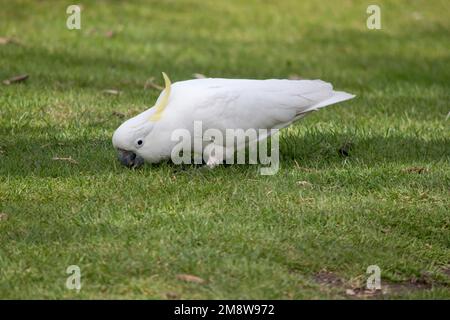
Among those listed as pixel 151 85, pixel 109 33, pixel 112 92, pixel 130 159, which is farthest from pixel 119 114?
pixel 109 33

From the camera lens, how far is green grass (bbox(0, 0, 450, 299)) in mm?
4539

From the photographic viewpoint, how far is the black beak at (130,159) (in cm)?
574

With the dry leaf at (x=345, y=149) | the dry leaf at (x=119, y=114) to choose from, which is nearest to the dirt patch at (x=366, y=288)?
the dry leaf at (x=345, y=149)

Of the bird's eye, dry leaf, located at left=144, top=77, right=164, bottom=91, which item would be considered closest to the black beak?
the bird's eye

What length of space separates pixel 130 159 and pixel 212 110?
612mm

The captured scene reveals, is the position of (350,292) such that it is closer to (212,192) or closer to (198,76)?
(212,192)

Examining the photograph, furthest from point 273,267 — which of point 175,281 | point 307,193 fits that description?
point 307,193

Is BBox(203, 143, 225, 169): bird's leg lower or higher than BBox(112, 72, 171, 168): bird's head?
lower

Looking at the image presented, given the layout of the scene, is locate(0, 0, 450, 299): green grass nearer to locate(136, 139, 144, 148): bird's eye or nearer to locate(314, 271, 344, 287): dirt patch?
locate(314, 271, 344, 287): dirt patch

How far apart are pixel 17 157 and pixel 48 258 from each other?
165 centimetres

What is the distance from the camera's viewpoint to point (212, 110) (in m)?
5.67

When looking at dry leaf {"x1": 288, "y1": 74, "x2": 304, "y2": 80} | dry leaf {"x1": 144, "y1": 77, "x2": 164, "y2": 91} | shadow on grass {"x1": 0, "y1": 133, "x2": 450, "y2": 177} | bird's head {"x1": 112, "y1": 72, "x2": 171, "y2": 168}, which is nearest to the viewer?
bird's head {"x1": 112, "y1": 72, "x2": 171, "y2": 168}

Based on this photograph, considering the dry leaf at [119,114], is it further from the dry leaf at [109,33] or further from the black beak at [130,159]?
the dry leaf at [109,33]

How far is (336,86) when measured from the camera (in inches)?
345
